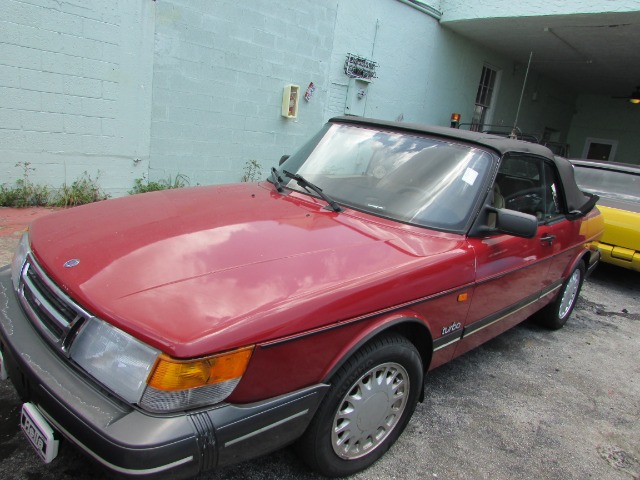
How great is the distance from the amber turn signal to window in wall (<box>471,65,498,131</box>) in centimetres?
1151

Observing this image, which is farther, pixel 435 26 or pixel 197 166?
pixel 435 26

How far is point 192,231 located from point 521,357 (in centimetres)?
283

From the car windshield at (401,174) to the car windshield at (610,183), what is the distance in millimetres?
4580

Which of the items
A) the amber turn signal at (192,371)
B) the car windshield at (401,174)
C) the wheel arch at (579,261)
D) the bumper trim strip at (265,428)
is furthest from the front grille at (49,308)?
the wheel arch at (579,261)

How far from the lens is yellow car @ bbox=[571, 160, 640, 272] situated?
5.51 m

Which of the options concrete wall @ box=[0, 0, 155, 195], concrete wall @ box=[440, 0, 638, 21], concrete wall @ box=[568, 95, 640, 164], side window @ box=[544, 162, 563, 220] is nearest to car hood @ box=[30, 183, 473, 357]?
side window @ box=[544, 162, 563, 220]

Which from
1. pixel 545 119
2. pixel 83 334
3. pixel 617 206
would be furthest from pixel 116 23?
pixel 545 119

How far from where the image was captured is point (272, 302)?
172cm

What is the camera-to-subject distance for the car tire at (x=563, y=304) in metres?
4.14

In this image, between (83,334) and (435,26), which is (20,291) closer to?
(83,334)

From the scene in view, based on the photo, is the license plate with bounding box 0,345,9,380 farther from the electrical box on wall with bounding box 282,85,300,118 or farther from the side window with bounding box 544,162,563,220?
the electrical box on wall with bounding box 282,85,300,118

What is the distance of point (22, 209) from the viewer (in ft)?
18.0

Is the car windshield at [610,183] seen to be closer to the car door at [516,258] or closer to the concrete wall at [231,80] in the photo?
the car door at [516,258]

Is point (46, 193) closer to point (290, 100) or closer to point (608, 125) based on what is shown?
point (290, 100)
